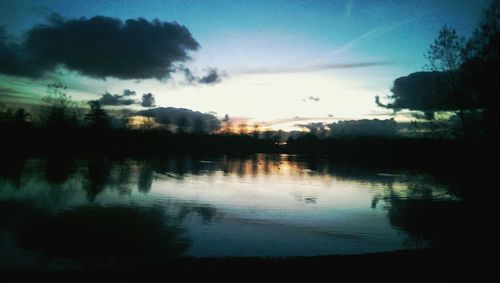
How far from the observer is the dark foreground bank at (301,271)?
1102cm

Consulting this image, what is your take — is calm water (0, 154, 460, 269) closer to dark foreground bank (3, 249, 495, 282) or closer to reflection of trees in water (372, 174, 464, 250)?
reflection of trees in water (372, 174, 464, 250)

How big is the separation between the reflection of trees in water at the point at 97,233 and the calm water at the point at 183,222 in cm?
5

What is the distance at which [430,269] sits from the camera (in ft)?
41.5

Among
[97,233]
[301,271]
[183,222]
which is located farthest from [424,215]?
[97,233]

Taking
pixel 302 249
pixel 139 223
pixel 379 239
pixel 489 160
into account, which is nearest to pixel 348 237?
pixel 379 239

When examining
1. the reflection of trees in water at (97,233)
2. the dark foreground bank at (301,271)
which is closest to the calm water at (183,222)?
the reflection of trees in water at (97,233)

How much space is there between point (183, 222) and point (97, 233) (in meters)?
5.29

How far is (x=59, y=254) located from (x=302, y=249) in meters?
11.2

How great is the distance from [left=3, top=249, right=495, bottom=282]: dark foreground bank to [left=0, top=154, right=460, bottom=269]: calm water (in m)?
2.60

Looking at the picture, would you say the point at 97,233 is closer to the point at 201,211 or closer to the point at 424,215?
the point at 201,211

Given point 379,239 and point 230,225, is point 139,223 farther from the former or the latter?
point 379,239

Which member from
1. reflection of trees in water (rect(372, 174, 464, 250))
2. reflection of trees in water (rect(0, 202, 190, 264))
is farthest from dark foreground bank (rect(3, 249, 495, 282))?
reflection of trees in water (rect(372, 174, 464, 250))

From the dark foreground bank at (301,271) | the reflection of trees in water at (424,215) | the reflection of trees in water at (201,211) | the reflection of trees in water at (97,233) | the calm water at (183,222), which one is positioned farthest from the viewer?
the reflection of trees in water at (201,211)

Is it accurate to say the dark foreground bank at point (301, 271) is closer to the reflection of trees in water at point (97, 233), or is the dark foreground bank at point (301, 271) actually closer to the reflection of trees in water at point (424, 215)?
the reflection of trees in water at point (97, 233)
